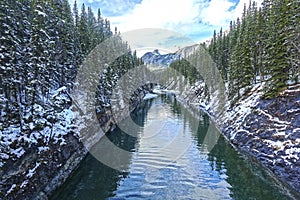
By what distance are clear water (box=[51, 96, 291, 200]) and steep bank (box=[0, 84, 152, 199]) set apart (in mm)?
1208

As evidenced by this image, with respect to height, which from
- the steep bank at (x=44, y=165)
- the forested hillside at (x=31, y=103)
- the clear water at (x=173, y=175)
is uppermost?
the forested hillside at (x=31, y=103)

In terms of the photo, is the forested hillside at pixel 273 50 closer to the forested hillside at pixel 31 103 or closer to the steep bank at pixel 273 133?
the steep bank at pixel 273 133

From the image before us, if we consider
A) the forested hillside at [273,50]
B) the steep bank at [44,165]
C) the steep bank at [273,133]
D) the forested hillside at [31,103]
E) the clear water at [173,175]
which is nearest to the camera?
the steep bank at [44,165]

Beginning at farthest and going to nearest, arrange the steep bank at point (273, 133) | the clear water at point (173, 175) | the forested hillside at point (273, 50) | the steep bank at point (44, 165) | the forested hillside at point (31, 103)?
the forested hillside at point (273, 50), the steep bank at point (273, 133), the clear water at point (173, 175), the forested hillside at point (31, 103), the steep bank at point (44, 165)

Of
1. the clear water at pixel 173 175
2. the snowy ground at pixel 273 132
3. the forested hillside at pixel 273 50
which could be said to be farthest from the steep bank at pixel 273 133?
the forested hillside at pixel 273 50

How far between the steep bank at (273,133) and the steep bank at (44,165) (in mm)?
21698

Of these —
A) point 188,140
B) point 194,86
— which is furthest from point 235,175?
point 194,86

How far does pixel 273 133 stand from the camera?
28.8 metres

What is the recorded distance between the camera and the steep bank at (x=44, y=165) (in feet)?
58.6

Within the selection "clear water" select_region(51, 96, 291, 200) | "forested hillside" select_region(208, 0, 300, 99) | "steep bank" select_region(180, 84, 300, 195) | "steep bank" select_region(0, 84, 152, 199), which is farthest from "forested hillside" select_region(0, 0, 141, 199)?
"forested hillside" select_region(208, 0, 300, 99)

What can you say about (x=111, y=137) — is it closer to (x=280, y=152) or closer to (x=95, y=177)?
(x=95, y=177)

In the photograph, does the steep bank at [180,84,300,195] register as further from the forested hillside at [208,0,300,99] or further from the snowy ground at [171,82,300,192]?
the forested hillside at [208,0,300,99]

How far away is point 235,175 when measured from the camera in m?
26.3

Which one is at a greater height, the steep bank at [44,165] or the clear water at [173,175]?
the steep bank at [44,165]
